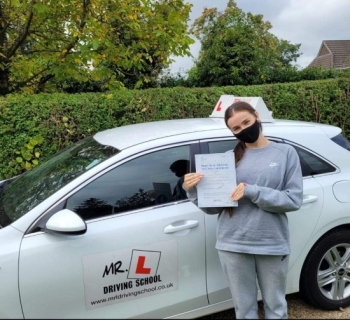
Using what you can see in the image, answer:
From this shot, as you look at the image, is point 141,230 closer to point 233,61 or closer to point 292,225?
point 292,225

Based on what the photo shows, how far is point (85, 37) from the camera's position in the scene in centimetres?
523

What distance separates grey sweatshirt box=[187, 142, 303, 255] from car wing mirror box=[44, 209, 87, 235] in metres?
0.84

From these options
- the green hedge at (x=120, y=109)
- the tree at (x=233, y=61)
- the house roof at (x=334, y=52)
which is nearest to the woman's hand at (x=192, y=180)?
the green hedge at (x=120, y=109)

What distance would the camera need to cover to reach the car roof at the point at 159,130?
9.28 feet

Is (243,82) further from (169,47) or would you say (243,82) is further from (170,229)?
→ (170,229)

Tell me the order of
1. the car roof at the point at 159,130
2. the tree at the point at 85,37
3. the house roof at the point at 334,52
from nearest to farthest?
the car roof at the point at 159,130
the tree at the point at 85,37
the house roof at the point at 334,52

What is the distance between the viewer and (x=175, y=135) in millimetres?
2832

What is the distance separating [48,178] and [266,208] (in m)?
1.57

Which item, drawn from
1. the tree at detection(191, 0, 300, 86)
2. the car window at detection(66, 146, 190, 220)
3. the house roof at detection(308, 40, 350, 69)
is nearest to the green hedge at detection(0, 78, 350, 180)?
the car window at detection(66, 146, 190, 220)

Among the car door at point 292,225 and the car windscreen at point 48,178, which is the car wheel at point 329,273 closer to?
the car door at point 292,225

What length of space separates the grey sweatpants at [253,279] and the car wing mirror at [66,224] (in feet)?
2.78

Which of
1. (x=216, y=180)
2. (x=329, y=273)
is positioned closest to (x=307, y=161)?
(x=329, y=273)

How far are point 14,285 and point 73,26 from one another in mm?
4577

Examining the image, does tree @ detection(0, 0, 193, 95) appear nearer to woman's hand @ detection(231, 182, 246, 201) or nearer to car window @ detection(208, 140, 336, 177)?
car window @ detection(208, 140, 336, 177)
